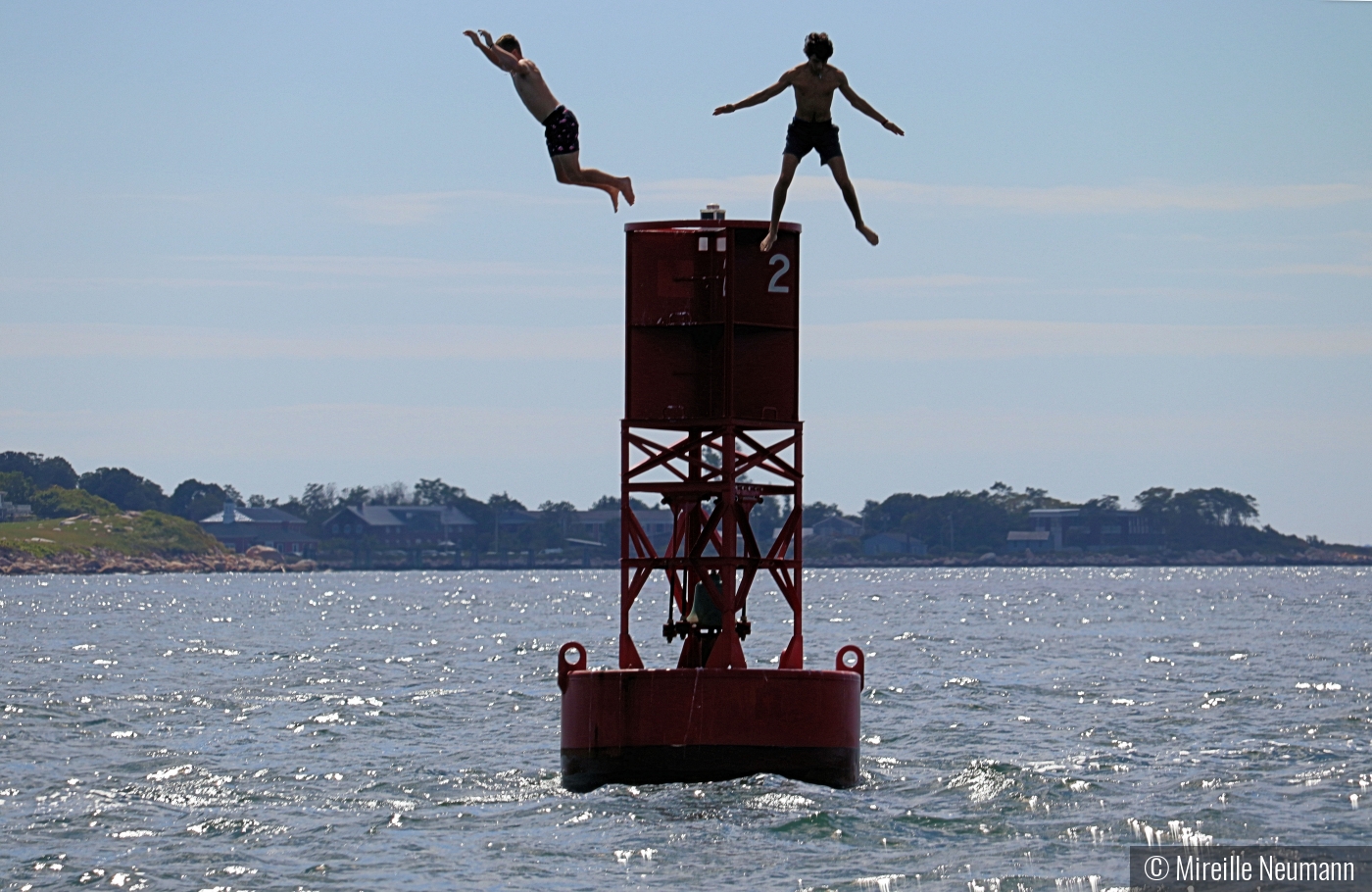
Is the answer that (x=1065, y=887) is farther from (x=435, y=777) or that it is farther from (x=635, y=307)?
(x=435, y=777)

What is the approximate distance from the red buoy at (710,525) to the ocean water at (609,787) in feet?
1.65

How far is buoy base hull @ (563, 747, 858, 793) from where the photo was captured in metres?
26.2

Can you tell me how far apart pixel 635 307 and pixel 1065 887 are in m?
9.24

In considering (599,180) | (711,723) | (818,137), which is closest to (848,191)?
(818,137)

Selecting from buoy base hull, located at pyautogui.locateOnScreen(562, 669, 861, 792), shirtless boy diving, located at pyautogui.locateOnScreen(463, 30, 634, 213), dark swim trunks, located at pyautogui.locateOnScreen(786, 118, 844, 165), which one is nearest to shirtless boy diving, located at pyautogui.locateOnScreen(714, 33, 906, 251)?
dark swim trunks, located at pyautogui.locateOnScreen(786, 118, 844, 165)

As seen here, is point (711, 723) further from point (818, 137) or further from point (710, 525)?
point (818, 137)

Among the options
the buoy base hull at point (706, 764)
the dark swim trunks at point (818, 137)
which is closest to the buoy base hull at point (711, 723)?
the buoy base hull at point (706, 764)

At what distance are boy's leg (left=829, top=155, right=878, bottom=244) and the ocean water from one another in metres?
6.59

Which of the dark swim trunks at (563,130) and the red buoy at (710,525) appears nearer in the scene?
the dark swim trunks at (563,130)

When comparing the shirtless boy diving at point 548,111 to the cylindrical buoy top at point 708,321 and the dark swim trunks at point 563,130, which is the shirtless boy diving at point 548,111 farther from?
the cylindrical buoy top at point 708,321

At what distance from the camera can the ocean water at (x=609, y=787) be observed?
23766 millimetres

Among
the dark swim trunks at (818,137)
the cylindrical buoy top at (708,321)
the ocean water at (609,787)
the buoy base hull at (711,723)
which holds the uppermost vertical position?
the dark swim trunks at (818,137)

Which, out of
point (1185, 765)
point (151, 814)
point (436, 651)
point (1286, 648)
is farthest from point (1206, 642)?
point (151, 814)

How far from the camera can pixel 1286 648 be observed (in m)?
71.9
